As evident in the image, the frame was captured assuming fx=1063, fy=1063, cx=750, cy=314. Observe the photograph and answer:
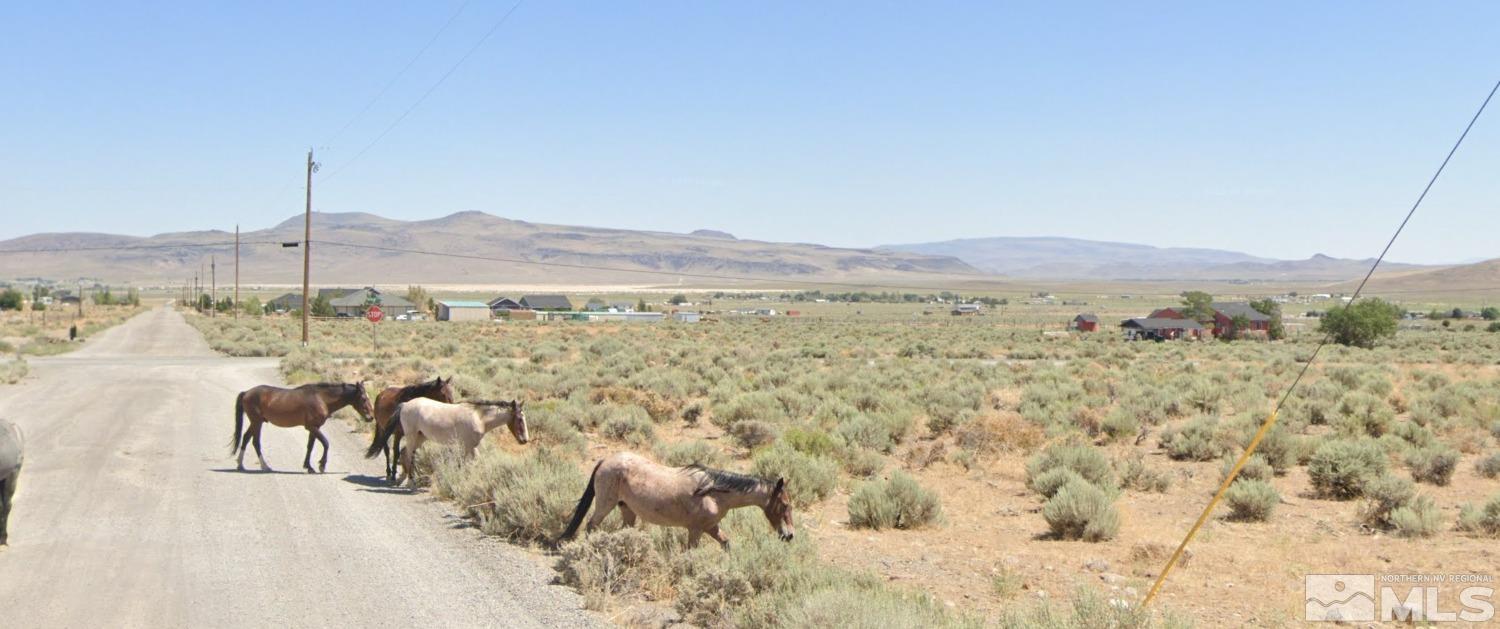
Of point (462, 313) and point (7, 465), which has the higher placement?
point (7, 465)

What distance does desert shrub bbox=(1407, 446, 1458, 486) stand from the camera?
15.8 meters

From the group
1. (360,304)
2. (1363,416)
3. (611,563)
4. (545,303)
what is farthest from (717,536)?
(545,303)

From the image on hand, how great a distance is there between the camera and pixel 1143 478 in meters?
15.8

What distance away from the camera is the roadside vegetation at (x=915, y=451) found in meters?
8.59

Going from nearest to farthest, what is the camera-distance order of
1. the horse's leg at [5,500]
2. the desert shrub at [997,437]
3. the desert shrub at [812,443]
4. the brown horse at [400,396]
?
the horse's leg at [5,500]
the brown horse at [400,396]
the desert shrub at [812,443]
the desert shrub at [997,437]

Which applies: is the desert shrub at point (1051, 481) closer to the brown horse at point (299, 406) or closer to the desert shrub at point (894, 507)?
the desert shrub at point (894, 507)

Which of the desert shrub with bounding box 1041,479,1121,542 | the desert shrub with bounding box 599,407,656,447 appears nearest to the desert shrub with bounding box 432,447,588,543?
the desert shrub with bounding box 1041,479,1121,542

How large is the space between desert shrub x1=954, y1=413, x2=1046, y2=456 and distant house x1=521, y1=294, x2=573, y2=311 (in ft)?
366

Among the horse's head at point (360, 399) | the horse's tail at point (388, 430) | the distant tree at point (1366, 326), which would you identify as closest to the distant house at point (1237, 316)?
the distant tree at point (1366, 326)

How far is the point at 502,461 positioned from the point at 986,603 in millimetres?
6093

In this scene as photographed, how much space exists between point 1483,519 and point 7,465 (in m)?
15.2

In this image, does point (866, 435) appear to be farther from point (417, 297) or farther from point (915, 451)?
point (417, 297)

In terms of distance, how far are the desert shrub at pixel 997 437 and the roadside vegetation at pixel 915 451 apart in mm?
69

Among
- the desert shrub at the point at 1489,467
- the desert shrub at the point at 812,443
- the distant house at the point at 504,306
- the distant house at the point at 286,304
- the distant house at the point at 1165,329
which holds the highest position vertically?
the desert shrub at the point at 1489,467
